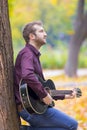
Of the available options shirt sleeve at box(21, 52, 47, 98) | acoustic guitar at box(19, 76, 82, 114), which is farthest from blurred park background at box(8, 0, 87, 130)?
shirt sleeve at box(21, 52, 47, 98)

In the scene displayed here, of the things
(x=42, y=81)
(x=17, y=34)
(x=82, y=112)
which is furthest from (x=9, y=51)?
(x=17, y=34)

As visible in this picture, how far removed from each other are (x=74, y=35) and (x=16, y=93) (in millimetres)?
16019

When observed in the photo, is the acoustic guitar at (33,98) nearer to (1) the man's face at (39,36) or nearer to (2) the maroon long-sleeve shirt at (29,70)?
(2) the maroon long-sleeve shirt at (29,70)

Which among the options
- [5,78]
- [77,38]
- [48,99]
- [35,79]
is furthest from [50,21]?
[35,79]

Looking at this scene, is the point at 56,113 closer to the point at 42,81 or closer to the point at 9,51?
the point at 42,81

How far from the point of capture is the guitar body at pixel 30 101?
190 inches

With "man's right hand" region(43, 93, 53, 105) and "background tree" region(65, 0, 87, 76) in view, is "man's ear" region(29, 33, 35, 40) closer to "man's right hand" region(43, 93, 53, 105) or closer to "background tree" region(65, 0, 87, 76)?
"man's right hand" region(43, 93, 53, 105)

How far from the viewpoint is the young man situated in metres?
4.79

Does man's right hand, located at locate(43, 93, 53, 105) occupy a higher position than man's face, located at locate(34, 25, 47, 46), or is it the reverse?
man's face, located at locate(34, 25, 47, 46)

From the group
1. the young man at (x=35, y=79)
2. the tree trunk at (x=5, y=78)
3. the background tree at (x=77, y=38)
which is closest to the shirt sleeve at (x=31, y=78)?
the young man at (x=35, y=79)

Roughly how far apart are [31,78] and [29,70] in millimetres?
93

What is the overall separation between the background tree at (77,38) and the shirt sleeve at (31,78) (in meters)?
15.7

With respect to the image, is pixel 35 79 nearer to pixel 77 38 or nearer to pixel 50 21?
pixel 77 38

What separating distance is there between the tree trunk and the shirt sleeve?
11.2 inches
